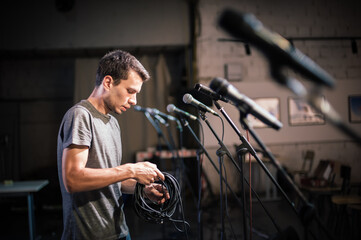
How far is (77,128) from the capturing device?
1276mm

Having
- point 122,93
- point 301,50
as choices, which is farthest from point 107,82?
point 301,50

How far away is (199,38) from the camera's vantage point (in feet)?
19.3

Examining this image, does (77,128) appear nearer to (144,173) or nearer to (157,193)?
(144,173)

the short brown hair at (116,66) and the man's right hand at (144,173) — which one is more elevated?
the short brown hair at (116,66)

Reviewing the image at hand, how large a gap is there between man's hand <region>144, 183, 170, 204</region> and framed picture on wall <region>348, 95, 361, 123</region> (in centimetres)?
573

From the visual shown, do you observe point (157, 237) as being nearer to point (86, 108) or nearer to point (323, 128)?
point (86, 108)

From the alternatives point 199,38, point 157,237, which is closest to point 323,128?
point 199,38

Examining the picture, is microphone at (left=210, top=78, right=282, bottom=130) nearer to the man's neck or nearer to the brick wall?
the man's neck

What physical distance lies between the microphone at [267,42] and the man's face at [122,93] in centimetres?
83

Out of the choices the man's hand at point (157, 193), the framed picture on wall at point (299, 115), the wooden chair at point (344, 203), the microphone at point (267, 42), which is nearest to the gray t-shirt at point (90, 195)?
the man's hand at point (157, 193)

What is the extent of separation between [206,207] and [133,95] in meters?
3.98

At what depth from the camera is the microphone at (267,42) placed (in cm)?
76

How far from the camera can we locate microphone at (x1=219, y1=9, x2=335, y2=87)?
29.9 inches

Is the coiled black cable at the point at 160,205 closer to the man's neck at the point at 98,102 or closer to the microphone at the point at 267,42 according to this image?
the man's neck at the point at 98,102
